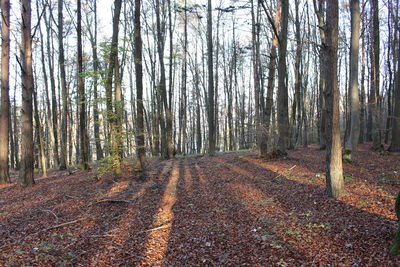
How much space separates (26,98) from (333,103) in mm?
11005

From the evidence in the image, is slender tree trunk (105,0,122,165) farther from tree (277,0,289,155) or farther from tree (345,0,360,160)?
tree (345,0,360,160)

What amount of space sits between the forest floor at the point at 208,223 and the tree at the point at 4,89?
2.64 meters

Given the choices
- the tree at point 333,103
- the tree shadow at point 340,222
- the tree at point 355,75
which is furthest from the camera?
the tree at point 355,75

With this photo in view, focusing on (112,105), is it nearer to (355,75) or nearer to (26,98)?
(26,98)

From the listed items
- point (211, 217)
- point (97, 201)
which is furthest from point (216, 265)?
point (97, 201)

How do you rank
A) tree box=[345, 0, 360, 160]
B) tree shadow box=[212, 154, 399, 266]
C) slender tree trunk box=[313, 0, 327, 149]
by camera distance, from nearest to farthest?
tree shadow box=[212, 154, 399, 266] → slender tree trunk box=[313, 0, 327, 149] → tree box=[345, 0, 360, 160]

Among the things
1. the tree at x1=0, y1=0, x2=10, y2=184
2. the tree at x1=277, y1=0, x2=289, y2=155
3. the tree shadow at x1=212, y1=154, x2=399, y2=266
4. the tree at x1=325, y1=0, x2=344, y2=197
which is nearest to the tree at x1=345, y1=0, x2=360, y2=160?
the tree at x1=277, y1=0, x2=289, y2=155

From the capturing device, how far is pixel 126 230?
5.79 metres

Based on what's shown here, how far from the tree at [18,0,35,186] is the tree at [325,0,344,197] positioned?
425 inches

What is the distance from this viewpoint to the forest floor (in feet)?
14.4

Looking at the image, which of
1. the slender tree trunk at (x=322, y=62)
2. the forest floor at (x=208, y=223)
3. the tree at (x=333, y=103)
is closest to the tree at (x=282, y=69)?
the slender tree trunk at (x=322, y=62)

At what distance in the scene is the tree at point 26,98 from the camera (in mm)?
10438

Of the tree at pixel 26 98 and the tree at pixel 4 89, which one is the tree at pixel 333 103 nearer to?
the tree at pixel 26 98

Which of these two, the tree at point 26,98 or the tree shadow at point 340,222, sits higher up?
the tree at point 26,98
